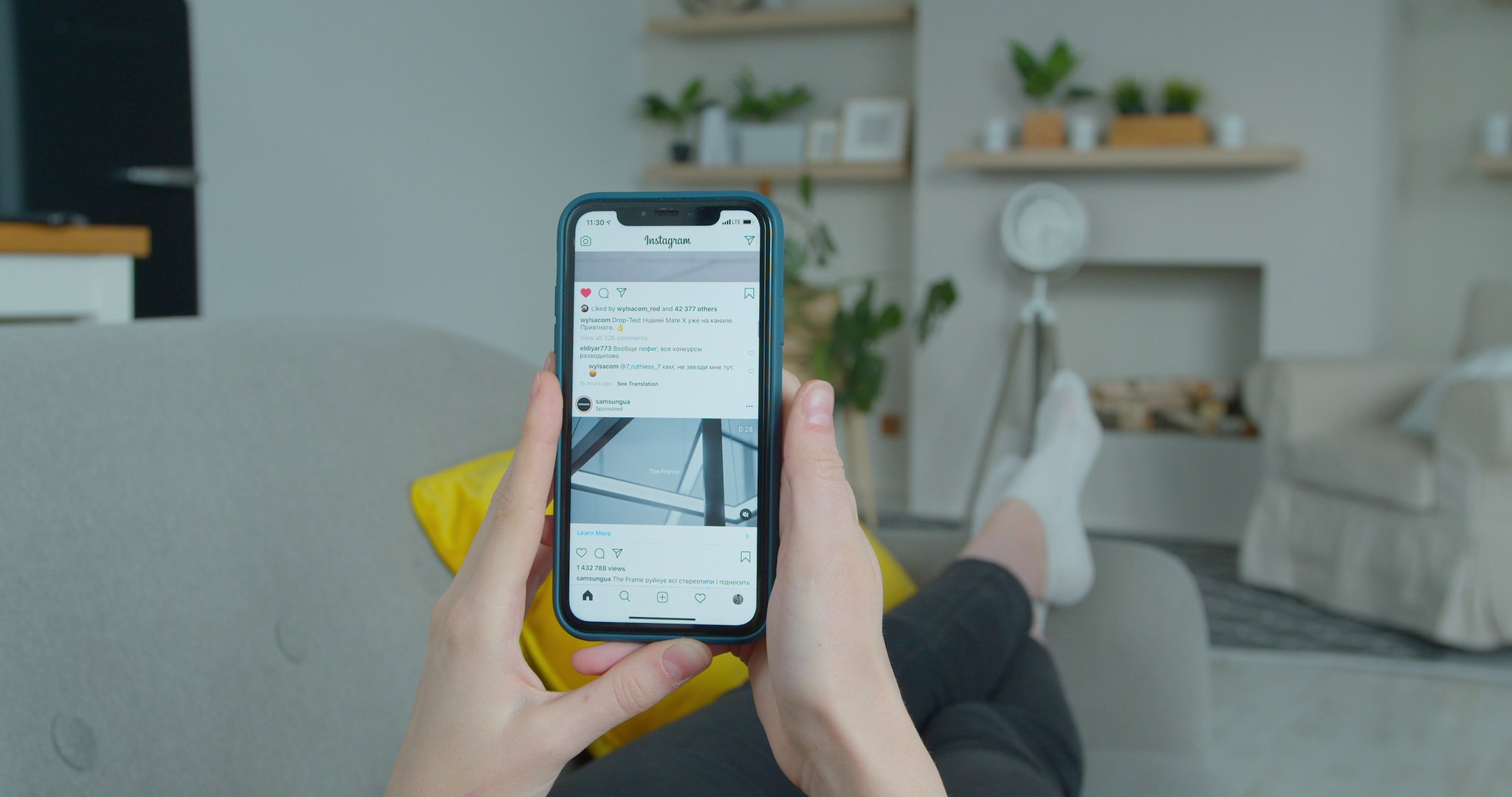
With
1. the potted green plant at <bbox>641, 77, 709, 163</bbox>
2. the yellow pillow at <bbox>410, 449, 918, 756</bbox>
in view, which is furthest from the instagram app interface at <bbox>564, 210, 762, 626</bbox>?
the potted green plant at <bbox>641, 77, 709, 163</bbox>

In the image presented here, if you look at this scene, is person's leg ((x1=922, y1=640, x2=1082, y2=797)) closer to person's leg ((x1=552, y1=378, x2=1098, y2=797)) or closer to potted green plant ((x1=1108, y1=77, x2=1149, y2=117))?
person's leg ((x1=552, y1=378, x2=1098, y2=797))

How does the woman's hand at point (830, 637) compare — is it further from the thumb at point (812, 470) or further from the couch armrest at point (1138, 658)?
the couch armrest at point (1138, 658)

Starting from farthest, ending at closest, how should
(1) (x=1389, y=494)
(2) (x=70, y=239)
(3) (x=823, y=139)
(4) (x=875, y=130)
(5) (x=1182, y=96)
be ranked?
1. (3) (x=823, y=139)
2. (4) (x=875, y=130)
3. (5) (x=1182, y=96)
4. (1) (x=1389, y=494)
5. (2) (x=70, y=239)

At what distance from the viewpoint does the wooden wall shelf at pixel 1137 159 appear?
3.25 metres

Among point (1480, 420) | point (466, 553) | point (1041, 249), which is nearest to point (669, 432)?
point (466, 553)

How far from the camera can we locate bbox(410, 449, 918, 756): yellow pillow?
0.92 meters

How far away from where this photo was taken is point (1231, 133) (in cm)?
329

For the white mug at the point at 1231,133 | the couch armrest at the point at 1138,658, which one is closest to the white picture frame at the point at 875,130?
the white mug at the point at 1231,133

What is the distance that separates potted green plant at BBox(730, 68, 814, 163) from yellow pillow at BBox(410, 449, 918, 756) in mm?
3216

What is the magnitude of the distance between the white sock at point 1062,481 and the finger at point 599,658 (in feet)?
2.74

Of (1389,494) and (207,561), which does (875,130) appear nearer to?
(1389,494)

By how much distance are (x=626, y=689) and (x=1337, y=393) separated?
2804mm

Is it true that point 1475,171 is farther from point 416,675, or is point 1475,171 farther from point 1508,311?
point 416,675

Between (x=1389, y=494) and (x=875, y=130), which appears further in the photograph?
(x=875, y=130)
